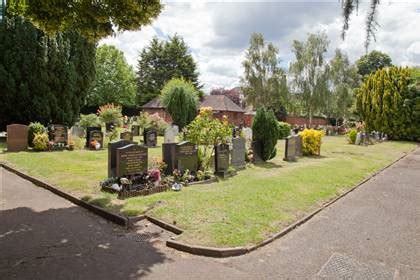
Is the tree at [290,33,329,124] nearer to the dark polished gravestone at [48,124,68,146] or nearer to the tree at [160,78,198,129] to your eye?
the tree at [160,78,198,129]

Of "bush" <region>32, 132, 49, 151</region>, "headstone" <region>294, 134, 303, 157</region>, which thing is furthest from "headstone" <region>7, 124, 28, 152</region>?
"headstone" <region>294, 134, 303, 157</region>

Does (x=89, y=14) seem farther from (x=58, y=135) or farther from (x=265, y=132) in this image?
(x=58, y=135)

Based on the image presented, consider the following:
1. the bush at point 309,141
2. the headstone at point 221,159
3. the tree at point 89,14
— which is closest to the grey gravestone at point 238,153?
the headstone at point 221,159

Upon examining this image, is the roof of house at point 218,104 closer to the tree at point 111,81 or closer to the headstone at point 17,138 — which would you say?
the tree at point 111,81

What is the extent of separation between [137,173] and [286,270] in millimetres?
5313

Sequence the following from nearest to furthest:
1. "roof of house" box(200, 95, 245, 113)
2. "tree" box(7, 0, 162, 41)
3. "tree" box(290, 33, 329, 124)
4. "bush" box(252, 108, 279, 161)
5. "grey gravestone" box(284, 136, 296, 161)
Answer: "tree" box(7, 0, 162, 41) → "bush" box(252, 108, 279, 161) → "grey gravestone" box(284, 136, 296, 161) → "tree" box(290, 33, 329, 124) → "roof of house" box(200, 95, 245, 113)

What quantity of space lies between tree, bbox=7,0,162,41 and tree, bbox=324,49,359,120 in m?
36.6

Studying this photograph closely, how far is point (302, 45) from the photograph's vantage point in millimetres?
41500

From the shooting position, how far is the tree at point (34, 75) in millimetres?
18531

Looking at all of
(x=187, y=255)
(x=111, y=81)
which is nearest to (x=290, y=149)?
(x=187, y=255)

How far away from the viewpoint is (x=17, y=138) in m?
15.7

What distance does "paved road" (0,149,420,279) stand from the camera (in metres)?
5.10

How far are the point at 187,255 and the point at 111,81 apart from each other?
154 ft

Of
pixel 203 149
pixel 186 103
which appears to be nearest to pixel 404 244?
pixel 203 149
